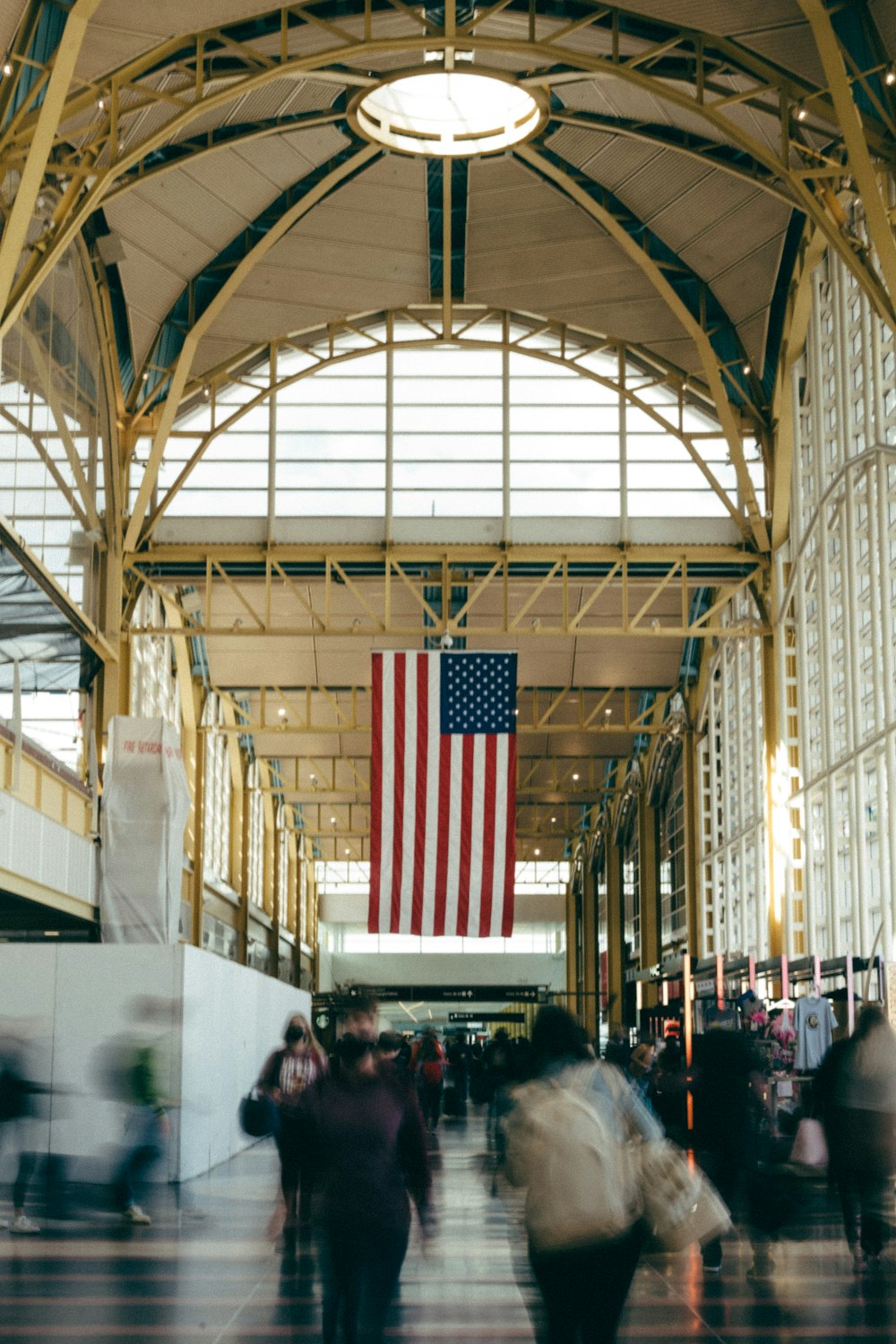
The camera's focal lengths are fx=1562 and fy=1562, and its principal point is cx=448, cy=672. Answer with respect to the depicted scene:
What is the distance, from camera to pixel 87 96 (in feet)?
70.2

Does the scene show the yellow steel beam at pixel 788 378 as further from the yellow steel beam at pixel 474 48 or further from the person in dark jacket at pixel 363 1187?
the person in dark jacket at pixel 363 1187

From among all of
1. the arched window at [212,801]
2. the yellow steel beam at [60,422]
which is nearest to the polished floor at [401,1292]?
the yellow steel beam at [60,422]

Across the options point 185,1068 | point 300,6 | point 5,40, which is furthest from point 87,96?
point 185,1068

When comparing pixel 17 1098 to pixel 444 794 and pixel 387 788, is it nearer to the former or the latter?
pixel 387 788

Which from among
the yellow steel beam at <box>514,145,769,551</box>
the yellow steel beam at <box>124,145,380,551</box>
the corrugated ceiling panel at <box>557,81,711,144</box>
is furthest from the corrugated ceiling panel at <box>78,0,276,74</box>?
the yellow steel beam at <box>514,145,769,551</box>

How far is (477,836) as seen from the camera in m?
25.6

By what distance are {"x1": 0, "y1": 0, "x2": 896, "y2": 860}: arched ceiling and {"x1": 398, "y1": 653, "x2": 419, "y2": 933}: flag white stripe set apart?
289 inches

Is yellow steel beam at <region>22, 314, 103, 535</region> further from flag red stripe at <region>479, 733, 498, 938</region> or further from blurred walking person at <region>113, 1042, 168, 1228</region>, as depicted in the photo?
blurred walking person at <region>113, 1042, 168, 1228</region>

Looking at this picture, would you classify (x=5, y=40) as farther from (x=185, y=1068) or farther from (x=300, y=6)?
(x=185, y=1068)

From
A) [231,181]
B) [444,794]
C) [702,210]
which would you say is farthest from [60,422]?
[702,210]

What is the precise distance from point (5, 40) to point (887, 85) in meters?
11.7

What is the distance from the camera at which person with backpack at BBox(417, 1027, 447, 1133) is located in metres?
29.7

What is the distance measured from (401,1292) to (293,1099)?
154cm

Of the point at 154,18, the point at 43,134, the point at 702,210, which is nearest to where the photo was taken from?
the point at 43,134
